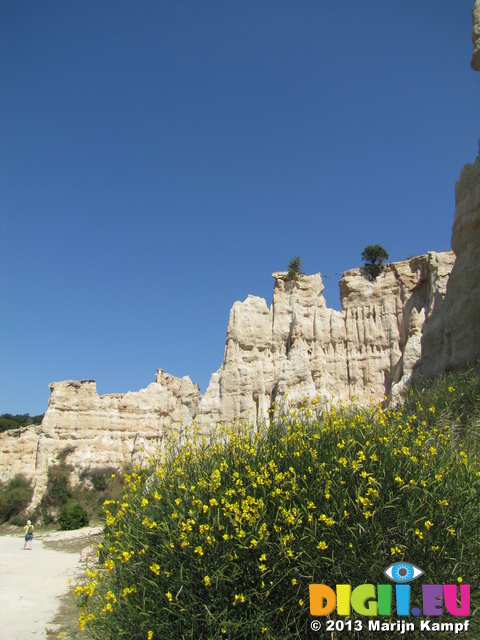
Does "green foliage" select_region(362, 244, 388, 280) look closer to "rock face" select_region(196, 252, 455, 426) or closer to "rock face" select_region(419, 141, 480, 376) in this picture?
"rock face" select_region(196, 252, 455, 426)

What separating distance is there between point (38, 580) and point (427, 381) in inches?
581

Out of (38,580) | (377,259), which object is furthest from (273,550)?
(377,259)

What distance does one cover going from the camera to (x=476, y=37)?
14047 mm

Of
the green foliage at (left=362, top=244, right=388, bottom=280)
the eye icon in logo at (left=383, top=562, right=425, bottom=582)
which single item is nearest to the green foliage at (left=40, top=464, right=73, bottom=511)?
the green foliage at (left=362, top=244, right=388, bottom=280)

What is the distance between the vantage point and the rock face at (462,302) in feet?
46.4

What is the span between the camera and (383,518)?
5461 mm

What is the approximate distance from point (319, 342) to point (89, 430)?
23.8 metres

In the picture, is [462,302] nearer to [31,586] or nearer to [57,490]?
[31,586]

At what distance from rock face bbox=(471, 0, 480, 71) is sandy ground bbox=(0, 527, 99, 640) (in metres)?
16.2

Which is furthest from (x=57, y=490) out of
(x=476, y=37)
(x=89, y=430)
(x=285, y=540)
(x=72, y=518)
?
(x=476, y=37)

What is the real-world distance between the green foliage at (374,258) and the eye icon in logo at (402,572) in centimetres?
3264

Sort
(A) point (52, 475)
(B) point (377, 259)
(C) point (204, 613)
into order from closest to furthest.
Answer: (C) point (204, 613), (B) point (377, 259), (A) point (52, 475)

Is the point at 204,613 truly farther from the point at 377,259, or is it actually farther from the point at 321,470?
the point at 377,259

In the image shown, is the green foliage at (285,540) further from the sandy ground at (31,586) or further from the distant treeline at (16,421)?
the distant treeline at (16,421)
